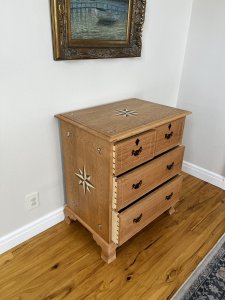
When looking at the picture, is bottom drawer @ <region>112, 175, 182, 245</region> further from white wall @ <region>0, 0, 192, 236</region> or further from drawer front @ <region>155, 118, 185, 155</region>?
white wall @ <region>0, 0, 192, 236</region>

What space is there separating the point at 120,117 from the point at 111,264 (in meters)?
0.85

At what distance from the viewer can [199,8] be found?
1.88 meters

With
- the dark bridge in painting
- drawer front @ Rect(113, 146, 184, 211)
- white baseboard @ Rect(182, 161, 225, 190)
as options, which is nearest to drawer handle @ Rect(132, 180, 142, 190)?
drawer front @ Rect(113, 146, 184, 211)

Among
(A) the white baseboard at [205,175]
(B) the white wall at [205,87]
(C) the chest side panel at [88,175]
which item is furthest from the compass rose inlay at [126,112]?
(A) the white baseboard at [205,175]

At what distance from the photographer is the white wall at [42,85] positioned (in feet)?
3.82

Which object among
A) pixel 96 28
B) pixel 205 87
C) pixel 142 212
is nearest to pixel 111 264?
pixel 142 212

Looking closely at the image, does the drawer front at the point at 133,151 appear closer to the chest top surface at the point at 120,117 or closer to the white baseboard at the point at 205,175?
the chest top surface at the point at 120,117

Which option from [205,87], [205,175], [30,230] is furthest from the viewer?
[205,175]

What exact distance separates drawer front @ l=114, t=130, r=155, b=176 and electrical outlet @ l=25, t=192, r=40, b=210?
61 cm

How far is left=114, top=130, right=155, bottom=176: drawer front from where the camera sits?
46.1 inches

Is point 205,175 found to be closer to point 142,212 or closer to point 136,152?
point 142,212

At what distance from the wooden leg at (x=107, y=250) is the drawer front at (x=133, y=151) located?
46cm

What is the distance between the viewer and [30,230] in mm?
1555

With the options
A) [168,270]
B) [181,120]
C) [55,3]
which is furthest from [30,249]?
[55,3]
